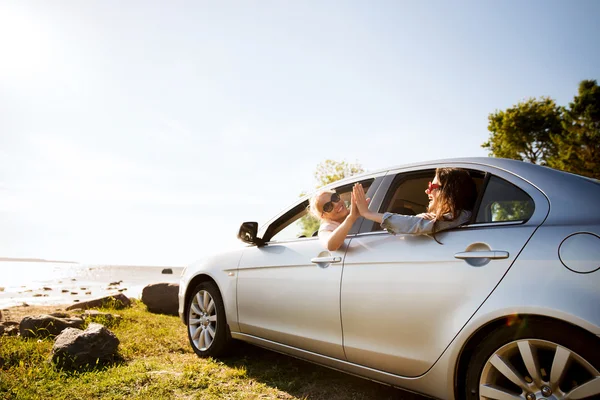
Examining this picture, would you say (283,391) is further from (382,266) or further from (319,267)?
(382,266)

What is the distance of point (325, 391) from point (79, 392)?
203 cm

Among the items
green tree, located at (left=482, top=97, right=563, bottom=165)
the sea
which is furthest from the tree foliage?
the sea

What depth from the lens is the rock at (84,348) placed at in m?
4.03

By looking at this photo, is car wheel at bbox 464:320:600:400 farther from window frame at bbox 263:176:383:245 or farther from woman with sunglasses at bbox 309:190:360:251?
window frame at bbox 263:176:383:245

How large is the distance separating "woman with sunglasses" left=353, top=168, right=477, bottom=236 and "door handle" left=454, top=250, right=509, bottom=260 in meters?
0.24

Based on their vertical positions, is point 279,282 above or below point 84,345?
above

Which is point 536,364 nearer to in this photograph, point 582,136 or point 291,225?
point 291,225

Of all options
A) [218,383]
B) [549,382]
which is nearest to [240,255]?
[218,383]

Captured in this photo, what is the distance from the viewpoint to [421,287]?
2420 millimetres

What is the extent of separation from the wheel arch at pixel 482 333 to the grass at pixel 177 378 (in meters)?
1.04

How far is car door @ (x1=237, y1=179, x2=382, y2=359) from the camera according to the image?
2994 mm

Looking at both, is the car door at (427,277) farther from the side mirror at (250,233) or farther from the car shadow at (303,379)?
the side mirror at (250,233)

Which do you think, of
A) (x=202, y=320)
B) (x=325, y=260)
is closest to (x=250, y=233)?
(x=325, y=260)

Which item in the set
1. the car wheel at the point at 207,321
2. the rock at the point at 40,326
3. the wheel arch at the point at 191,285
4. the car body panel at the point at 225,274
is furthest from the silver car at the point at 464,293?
the rock at the point at 40,326
